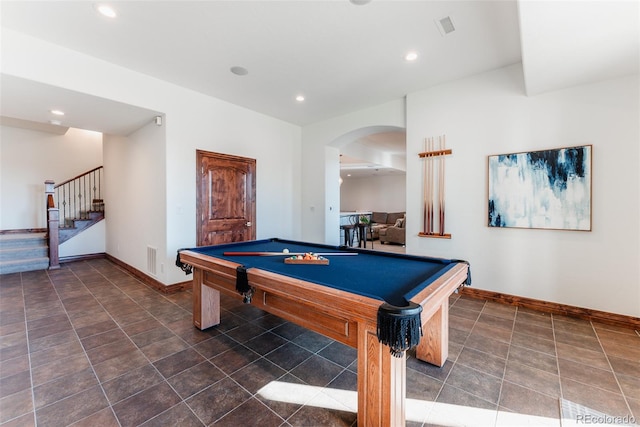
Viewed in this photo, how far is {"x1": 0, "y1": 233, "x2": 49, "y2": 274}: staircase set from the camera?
15.3ft

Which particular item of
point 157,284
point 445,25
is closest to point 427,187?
point 445,25

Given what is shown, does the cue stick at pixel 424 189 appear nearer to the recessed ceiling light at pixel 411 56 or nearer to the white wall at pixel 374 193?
the recessed ceiling light at pixel 411 56

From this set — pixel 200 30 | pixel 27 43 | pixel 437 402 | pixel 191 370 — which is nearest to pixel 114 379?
pixel 191 370

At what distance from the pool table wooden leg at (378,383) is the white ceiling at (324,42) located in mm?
2420

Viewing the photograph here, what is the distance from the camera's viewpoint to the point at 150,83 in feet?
11.7

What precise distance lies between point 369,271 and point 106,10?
3196 millimetres

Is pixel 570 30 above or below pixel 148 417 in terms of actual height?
above

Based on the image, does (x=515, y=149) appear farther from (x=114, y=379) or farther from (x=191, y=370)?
(x=114, y=379)

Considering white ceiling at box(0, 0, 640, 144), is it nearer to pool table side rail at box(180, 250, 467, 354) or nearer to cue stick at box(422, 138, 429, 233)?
cue stick at box(422, 138, 429, 233)

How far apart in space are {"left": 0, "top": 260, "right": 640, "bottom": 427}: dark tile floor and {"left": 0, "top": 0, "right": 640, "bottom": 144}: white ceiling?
2.57 meters

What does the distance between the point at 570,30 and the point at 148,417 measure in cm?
392

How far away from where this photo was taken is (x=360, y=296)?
4.42 ft

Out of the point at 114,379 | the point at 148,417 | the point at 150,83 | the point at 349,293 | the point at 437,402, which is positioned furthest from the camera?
the point at 150,83

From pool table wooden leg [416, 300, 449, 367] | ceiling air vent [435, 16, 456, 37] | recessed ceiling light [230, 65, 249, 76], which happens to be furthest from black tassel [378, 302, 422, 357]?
recessed ceiling light [230, 65, 249, 76]
